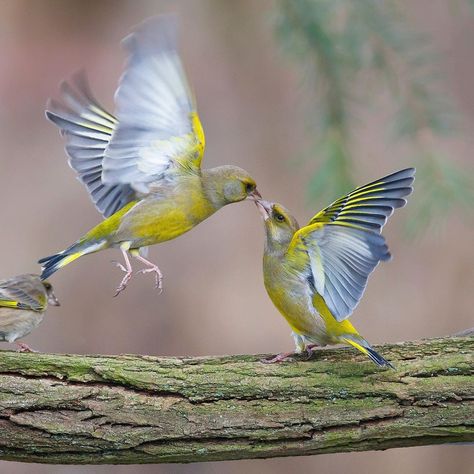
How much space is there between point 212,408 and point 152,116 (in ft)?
4.01

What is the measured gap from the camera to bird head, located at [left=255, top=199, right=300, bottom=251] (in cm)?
406

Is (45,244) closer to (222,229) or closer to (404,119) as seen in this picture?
(222,229)

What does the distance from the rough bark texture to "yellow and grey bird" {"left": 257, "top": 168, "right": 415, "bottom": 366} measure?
164 millimetres

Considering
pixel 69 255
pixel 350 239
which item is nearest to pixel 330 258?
pixel 350 239

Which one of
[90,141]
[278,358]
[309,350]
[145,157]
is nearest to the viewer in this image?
[278,358]

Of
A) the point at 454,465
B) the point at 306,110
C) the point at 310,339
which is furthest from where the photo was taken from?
the point at 454,465

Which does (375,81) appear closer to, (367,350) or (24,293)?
(367,350)

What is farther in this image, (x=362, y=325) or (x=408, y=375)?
(x=362, y=325)

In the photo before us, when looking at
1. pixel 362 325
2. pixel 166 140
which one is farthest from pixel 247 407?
pixel 362 325

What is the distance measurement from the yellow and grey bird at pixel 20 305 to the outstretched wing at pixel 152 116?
30.1 inches

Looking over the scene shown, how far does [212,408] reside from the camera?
366cm

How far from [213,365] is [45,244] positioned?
4584mm

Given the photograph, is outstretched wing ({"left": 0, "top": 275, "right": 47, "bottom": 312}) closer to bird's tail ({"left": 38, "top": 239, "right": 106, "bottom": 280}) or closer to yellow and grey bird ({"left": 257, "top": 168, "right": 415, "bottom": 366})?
bird's tail ({"left": 38, "top": 239, "right": 106, "bottom": 280})

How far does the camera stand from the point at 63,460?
365cm
